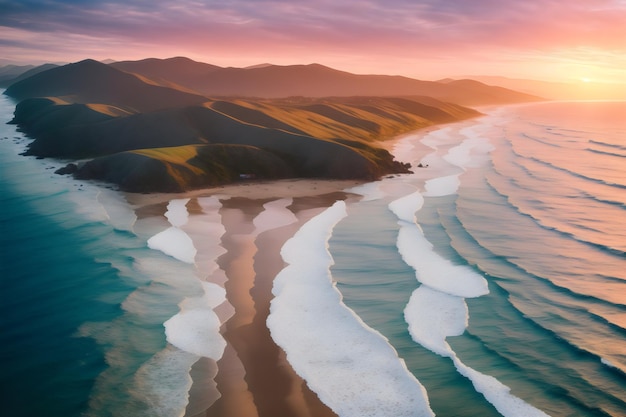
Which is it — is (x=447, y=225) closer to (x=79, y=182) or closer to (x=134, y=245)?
(x=134, y=245)

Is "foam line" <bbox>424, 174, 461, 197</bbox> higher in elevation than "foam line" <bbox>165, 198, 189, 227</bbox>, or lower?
higher

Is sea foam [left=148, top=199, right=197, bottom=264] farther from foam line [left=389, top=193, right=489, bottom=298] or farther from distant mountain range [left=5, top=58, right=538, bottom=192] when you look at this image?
foam line [left=389, top=193, right=489, bottom=298]

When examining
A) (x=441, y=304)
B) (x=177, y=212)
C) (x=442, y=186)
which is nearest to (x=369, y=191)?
(x=442, y=186)

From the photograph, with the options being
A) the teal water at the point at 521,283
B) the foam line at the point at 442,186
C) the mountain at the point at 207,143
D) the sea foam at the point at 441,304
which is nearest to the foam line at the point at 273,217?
the teal water at the point at 521,283

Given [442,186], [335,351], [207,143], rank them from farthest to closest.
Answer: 1. [207,143]
2. [442,186]
3. [335,351]

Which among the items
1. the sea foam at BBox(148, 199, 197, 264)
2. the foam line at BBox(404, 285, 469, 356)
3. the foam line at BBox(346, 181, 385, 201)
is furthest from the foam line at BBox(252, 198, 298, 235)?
the foam line at BBox(404, 285, 469, 356)

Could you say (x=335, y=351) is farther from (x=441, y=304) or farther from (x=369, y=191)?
(x=369, y=191)
